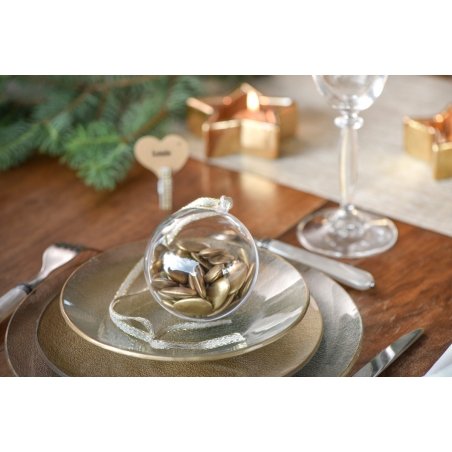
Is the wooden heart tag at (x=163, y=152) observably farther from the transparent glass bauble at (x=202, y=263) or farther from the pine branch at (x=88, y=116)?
the transparent glass bauble at (x=202, y=263)

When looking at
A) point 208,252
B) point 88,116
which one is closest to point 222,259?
point 208,252

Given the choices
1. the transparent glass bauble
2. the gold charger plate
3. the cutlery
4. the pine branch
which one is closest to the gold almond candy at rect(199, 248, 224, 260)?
the transparent glass bauble

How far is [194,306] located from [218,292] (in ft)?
0.08

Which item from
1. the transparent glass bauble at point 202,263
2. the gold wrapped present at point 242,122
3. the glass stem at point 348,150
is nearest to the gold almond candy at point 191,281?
the transparent glass bauble at point 202,263

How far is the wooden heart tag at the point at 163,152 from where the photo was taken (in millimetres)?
979

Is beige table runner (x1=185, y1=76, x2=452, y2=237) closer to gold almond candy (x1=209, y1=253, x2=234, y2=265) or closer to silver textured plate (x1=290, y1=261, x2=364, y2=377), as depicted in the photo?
silver textured plate (x1=290, y1=261, x2=364, y2=377)

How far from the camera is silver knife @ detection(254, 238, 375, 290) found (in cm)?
74

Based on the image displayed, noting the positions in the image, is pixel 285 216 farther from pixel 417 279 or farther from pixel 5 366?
pixel 5 366

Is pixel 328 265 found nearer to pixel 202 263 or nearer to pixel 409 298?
pixel 409 298

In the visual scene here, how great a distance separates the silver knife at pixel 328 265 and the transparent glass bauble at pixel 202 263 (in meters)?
0.17
